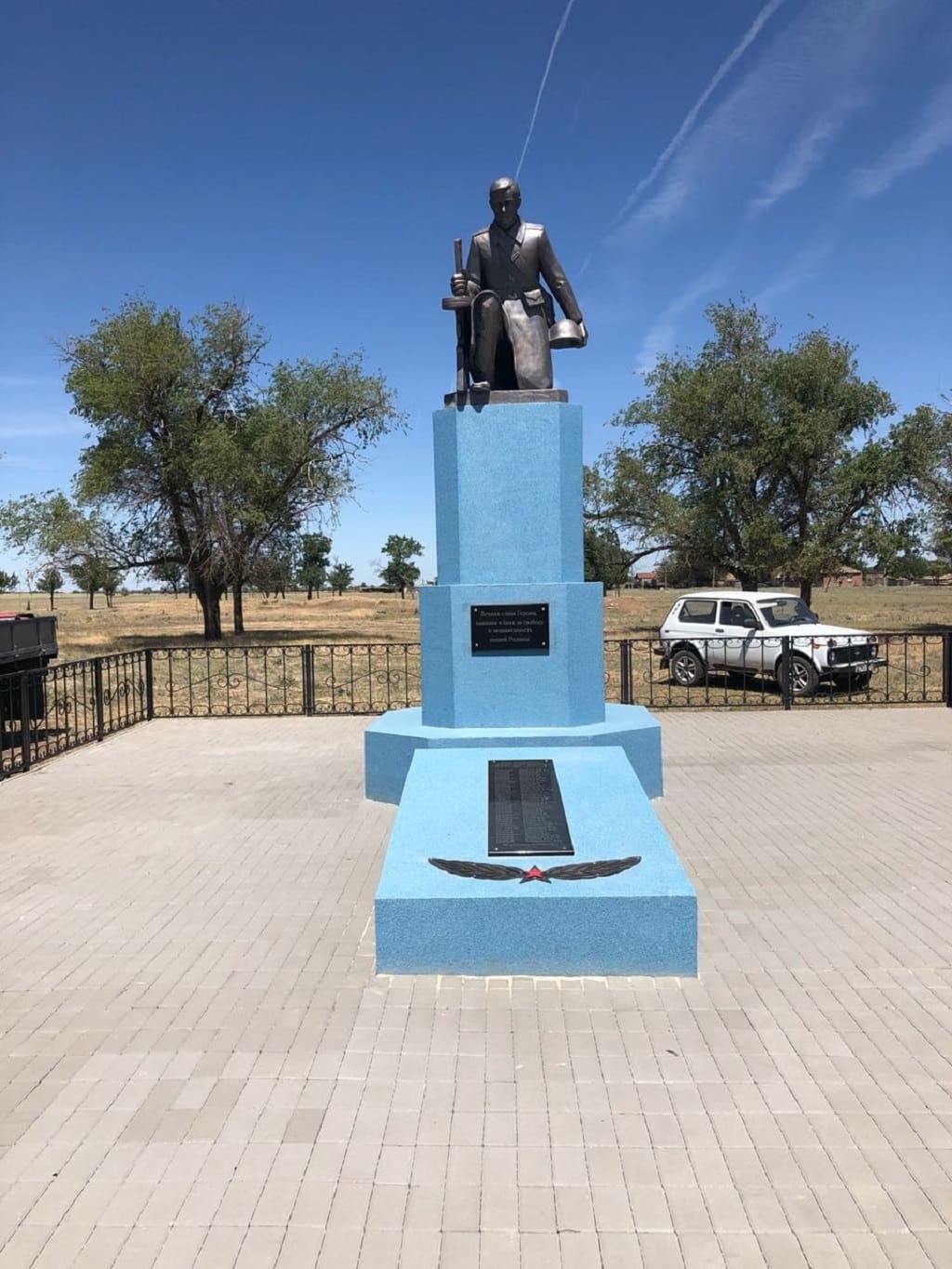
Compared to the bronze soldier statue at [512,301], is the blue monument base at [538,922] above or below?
below

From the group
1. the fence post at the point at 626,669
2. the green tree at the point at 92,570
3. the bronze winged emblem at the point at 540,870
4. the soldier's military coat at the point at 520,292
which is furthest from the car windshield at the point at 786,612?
the green tree at the point at 92,570

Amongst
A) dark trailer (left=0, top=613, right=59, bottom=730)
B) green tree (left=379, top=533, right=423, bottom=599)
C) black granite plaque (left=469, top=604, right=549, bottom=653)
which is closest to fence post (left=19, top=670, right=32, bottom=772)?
dark trailer (left=0, top=613, right=59, bottom=730)

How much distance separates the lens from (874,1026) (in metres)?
4.00

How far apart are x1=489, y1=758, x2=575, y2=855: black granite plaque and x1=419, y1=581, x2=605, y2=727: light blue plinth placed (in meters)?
1.04

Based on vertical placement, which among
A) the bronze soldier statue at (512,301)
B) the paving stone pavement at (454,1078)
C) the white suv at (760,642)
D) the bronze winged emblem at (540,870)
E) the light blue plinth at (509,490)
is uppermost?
the bronze soldier statue at (512,301)

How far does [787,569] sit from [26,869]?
2300 centimetres

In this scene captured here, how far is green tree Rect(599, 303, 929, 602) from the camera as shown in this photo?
25922 millimetres

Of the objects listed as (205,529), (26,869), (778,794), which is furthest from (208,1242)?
(205,529)

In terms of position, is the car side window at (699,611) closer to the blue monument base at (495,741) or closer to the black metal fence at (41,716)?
the blue monument base at (495,741)

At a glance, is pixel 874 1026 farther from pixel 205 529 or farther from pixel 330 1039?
pixel 205 529

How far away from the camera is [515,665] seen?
7715mm

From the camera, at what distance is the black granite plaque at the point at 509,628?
7691mm

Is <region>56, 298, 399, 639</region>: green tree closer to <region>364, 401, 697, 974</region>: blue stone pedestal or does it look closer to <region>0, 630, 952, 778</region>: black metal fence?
<region>0, 630, 952, 778</region>: black metal fence

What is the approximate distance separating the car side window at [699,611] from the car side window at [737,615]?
0.25 meters
